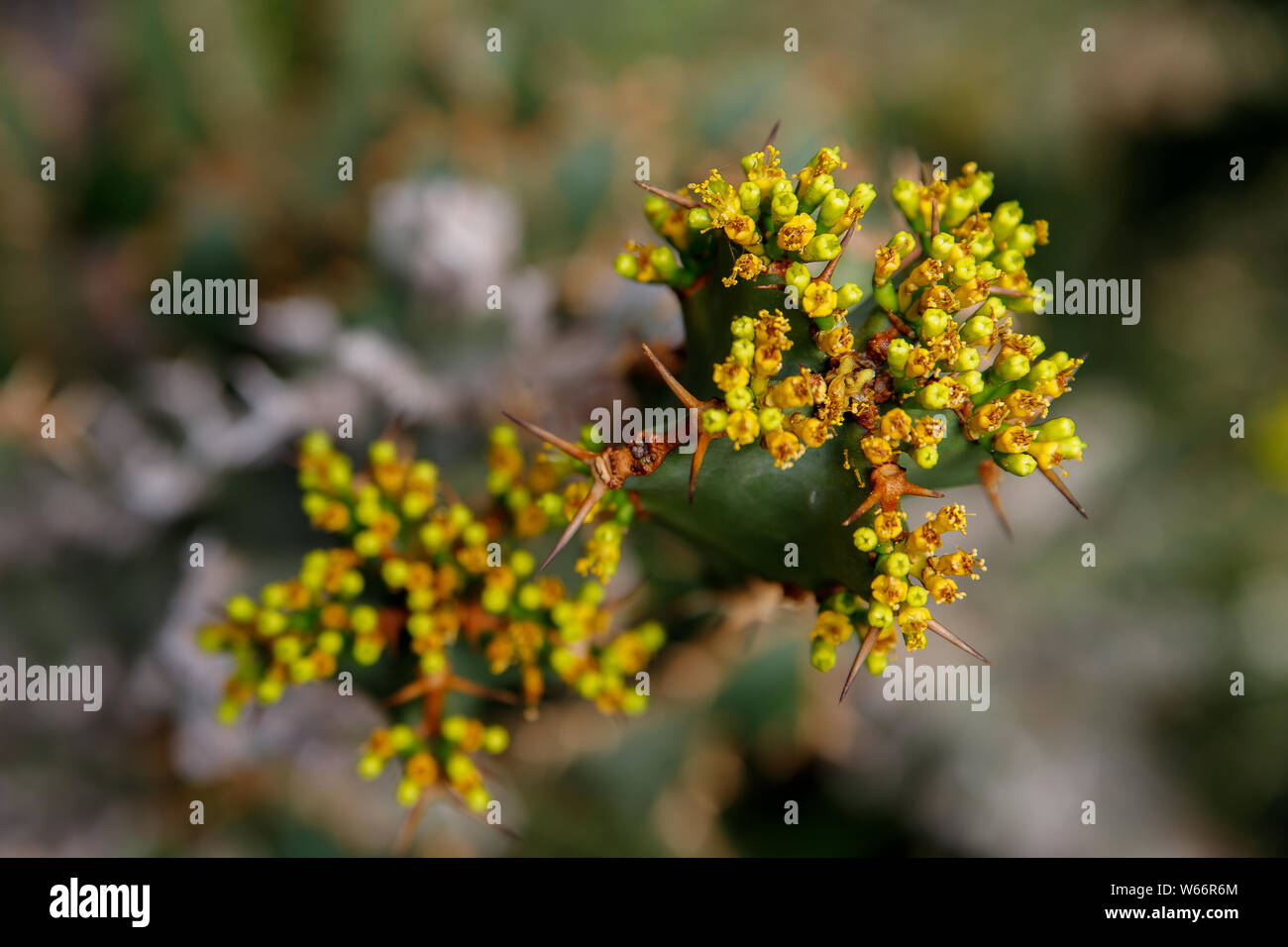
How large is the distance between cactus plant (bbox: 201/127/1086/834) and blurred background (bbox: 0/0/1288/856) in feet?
0.57

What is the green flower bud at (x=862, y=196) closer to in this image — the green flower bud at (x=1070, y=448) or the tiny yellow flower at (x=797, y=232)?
the tiny yellow flower at (x=797, y=232)

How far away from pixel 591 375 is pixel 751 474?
0.55m

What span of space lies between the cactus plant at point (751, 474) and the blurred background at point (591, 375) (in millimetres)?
175

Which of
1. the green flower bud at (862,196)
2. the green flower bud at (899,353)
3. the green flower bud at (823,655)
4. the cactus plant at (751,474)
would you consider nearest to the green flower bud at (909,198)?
the cactus plant at (751,474)

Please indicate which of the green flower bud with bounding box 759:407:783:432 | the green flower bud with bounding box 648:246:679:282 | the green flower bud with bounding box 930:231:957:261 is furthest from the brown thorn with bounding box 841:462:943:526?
the green flower bud with bounding box 648:246:679:282

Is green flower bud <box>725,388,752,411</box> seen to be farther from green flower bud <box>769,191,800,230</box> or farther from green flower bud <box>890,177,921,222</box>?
green flower bud <box>890,177,921,222</box>

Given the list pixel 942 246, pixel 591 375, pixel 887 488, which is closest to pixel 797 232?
pixel 942 246

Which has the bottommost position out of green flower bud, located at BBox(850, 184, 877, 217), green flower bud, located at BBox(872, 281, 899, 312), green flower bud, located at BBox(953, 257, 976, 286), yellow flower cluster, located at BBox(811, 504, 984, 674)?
yellow flower cluster, located at BBox(811, 504, 984, 674)

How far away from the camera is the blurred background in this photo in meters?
1.47

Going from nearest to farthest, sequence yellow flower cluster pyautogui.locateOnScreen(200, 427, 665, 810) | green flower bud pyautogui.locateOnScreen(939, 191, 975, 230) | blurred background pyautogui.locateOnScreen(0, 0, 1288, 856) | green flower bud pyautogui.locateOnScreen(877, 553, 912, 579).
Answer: green flower bud pyautogui.locateOnScreen(877, 553, 912, 579) < green flower bud pyautogui.locateOnScreen(939, 191, 975, 230) < yellow flower cluster pyautogui.locateOnScreen(200, 427, 665, 810) < blurred background pyautogui.locateOnScreen(0, 0, 1288, 856)

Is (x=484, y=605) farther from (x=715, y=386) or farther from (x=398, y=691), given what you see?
(x=715, y=386)

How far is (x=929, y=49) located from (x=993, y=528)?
1.39 m

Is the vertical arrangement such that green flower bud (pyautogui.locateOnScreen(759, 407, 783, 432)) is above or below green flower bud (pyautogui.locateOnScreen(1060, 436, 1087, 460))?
above
